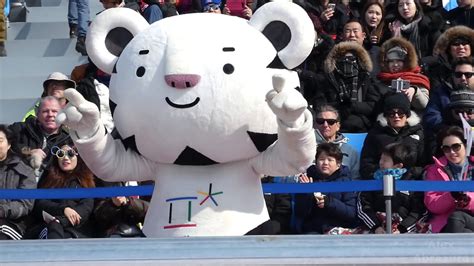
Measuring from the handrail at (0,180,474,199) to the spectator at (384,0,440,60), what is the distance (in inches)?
148

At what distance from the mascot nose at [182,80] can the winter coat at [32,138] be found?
11.1 feet

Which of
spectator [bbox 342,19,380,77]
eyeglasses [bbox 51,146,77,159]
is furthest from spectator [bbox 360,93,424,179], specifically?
eyeglasses [bbox 51,146,77,159]

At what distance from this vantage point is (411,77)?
10531 millimetres

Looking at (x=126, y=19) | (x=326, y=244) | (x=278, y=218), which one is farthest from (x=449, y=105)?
(x=326, y=244)

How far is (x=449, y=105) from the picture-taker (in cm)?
972

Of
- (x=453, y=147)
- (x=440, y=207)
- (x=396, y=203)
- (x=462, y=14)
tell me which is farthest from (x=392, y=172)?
(x=462, y=14)

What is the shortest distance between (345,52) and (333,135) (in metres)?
1.19

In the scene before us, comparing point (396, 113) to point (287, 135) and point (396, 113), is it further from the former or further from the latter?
point (287, 135)

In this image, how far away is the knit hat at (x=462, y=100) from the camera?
31.7 ft

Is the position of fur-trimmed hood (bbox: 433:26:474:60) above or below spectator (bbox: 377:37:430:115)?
above

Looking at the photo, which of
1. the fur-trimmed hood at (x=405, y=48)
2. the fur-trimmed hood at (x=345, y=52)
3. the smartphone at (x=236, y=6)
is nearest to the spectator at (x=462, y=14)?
the fur-trimmed hood at (x=405, y=48)

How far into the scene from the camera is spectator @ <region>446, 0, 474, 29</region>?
38.5 ft

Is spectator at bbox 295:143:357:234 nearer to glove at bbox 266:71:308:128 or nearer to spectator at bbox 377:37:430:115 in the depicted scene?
spectator at bbox 377:37:430:115

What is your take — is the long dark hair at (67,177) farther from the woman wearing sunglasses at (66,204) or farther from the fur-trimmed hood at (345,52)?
the fur-trimmed hood at (345,52)
